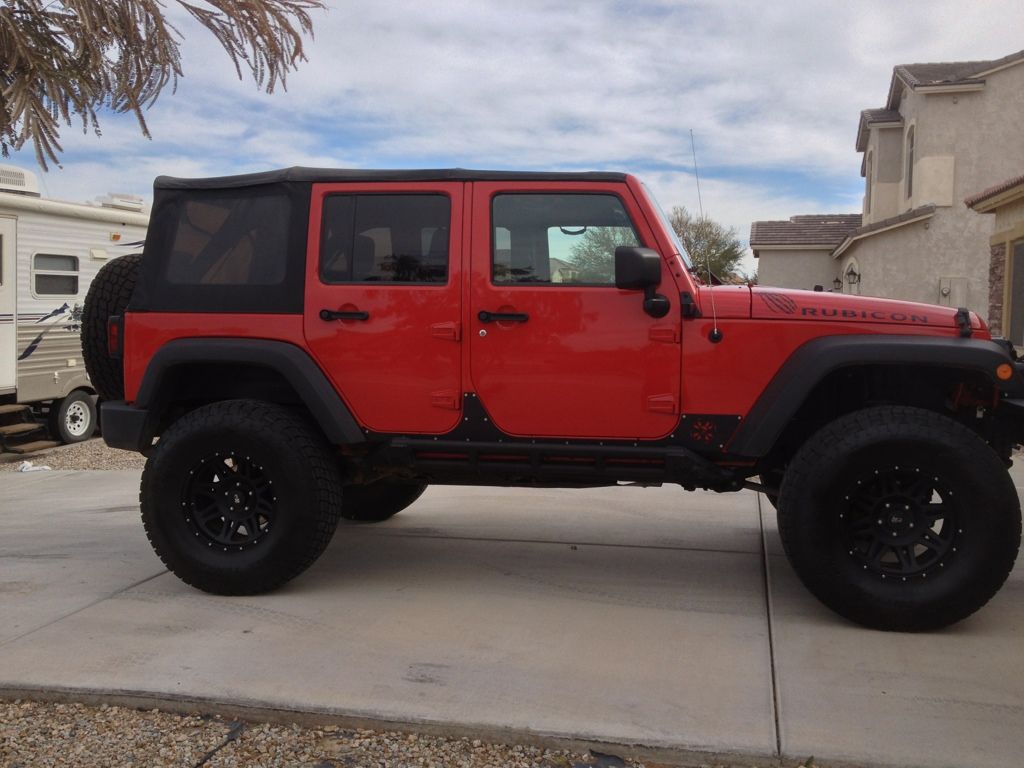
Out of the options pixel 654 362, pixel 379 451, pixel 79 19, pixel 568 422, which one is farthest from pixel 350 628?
pixel 79 19

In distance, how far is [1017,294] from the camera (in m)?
13.4

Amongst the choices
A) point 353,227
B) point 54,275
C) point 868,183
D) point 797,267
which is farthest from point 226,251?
point 868,183

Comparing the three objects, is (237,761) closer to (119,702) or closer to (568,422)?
(119,702)

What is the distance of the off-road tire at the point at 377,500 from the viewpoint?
21.2 ft

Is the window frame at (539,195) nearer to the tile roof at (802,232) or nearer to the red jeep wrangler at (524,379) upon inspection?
the red jeep wrangler at (524,379)

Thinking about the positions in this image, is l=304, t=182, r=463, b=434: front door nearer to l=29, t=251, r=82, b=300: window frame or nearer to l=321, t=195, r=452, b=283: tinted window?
l=321, t=195, r=452, b=283: tinted window

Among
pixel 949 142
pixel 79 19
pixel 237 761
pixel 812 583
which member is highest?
pixel 949 142

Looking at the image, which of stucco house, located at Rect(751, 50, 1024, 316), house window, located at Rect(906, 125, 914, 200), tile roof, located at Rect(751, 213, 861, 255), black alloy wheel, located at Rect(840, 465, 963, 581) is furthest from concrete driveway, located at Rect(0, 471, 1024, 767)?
tile roof, located at Rect(751, 213, 861, 255)

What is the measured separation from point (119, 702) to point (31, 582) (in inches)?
74.7

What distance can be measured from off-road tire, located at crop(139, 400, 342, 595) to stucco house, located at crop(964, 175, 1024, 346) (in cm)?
1061

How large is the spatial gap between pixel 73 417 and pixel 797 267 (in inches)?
794

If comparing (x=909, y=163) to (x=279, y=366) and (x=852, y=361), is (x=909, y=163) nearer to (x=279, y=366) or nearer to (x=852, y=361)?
(x=852, y=361)

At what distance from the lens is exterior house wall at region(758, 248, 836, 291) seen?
1083 inches

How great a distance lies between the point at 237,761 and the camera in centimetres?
331
